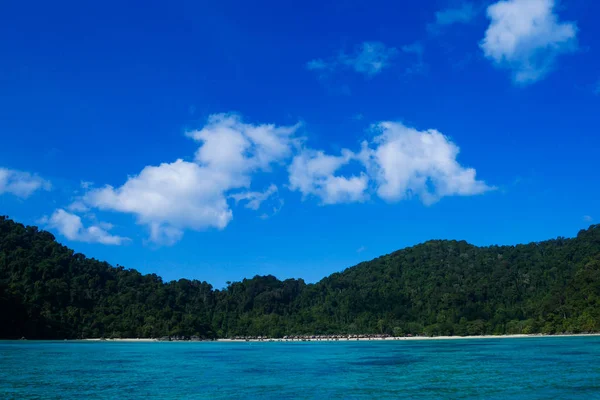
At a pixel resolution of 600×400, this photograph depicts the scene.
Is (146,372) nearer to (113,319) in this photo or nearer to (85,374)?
(85,374)

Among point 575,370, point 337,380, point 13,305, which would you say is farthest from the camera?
point 13,305

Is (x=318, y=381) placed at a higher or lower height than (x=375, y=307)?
lower

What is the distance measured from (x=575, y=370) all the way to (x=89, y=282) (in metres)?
178

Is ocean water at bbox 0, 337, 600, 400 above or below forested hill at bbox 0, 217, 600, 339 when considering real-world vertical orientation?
below

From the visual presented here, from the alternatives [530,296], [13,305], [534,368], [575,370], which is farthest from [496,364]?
[530,296]

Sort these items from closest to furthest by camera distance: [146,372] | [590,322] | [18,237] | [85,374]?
1. [85,374]
2. [146,372]
3. [590,322]
4. [18,237]

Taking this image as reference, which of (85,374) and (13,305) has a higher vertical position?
(13,305)

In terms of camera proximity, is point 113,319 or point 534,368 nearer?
point 534,368

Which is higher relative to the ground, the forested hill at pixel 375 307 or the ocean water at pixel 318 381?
the forested hill at pixel 375 307

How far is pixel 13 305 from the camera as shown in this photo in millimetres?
135000

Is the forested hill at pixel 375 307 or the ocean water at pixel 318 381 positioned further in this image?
the forested hill at pixel 375 307

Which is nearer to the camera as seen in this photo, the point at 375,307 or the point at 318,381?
the point at 318,381

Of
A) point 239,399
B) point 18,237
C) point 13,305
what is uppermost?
point 18,237

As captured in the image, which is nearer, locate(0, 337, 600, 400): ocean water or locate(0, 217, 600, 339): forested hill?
locate(0, 337, 600, 400): ocean water
